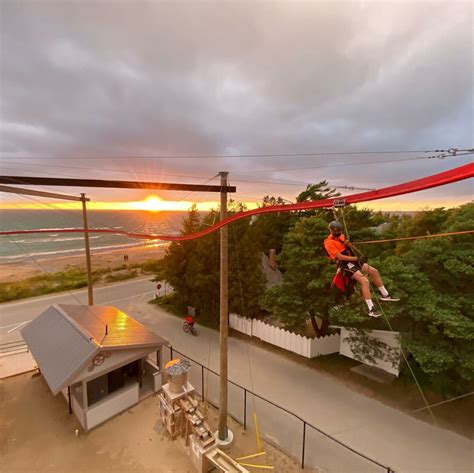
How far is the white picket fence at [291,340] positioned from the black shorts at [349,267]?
855 cm

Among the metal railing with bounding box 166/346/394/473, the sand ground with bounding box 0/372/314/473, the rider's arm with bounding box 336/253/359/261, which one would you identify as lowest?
the sand ground with bounding box 0/372/314/473

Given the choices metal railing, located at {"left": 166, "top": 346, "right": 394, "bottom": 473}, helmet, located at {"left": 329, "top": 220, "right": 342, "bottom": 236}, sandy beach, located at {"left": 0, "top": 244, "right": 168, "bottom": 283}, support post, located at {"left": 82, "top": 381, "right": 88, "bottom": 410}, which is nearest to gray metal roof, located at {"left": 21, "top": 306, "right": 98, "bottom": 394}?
support post, located at {"left": 82, "top": 381, "right": 88, "bottom": 410}

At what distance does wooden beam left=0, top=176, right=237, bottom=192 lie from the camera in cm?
670

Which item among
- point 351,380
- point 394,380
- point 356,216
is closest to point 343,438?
point 351,380

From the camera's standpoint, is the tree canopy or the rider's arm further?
the tree canopy

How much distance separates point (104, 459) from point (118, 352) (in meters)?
2.89

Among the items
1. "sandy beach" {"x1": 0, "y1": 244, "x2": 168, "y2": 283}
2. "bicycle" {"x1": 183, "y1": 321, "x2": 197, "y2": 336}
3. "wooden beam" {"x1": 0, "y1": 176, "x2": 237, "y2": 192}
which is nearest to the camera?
"wooden beam" {"x1": 0, "y1": 176, "x2": 237, "y2": 192}

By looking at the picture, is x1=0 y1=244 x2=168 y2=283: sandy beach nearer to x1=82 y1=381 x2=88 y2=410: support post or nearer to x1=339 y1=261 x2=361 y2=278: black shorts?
x1=82 y1=381 x2=88 y2=410: support post

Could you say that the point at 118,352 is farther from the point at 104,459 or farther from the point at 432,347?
the point at 432,347

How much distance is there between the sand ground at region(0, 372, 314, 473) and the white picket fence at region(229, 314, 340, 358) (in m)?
5.09

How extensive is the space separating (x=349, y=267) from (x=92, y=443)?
9.13 m

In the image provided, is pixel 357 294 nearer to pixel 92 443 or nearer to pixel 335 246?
pixel 335 246

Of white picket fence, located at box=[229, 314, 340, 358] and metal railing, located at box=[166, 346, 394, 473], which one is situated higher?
white picket fence, located at box=[229, 314, 340, 358]

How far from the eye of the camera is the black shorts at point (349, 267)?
492cm
